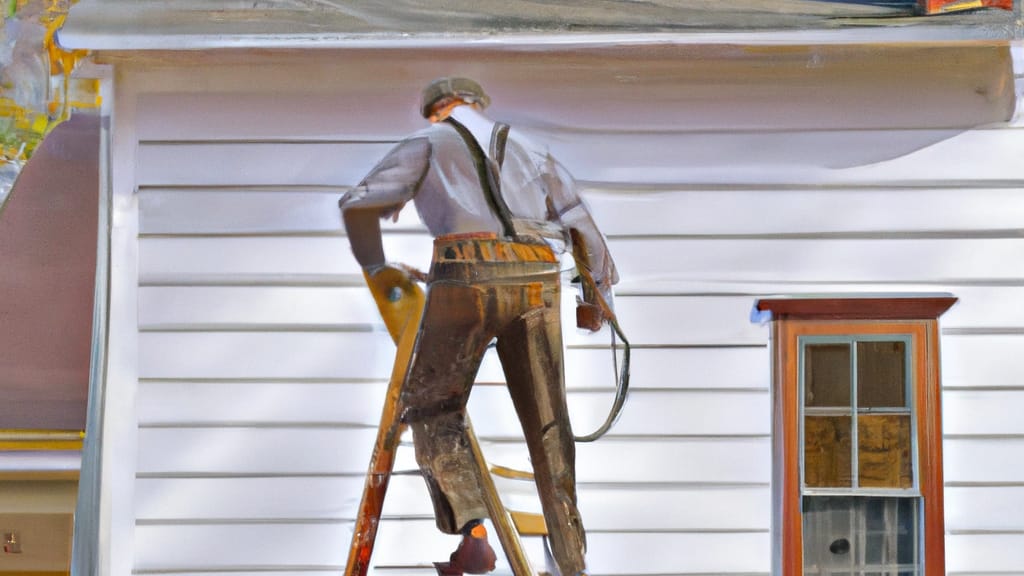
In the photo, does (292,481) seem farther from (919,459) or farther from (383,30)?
Result: (919,459)

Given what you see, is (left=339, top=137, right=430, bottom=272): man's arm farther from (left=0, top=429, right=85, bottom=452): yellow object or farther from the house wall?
(left=0, top=429, right=85, bottom=452): yellow object

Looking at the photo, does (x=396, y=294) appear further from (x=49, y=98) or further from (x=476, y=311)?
(x=49, y=98)

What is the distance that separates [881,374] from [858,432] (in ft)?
0.63

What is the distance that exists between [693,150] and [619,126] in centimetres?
24

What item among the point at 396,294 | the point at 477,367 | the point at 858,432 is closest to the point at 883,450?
the point at 858,432

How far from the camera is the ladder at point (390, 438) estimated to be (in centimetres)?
283

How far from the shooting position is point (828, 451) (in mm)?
2928

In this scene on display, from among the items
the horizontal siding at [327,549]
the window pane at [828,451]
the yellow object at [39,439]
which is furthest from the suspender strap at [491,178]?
the yellow object at [39,439]

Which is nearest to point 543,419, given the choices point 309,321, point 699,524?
point 699,524

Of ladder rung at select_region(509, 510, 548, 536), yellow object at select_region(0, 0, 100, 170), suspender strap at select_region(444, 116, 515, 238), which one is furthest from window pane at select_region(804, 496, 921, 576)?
yellow object at select_region(0, 0, 100, 170)

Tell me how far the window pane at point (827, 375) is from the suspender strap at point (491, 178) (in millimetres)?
1013

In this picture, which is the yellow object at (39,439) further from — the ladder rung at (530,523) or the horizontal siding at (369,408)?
the ladder rung at (530,523)

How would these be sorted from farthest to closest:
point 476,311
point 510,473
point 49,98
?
point 49,98 → point 510,473 → point 476,311

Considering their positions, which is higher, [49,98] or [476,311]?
[49,98]
